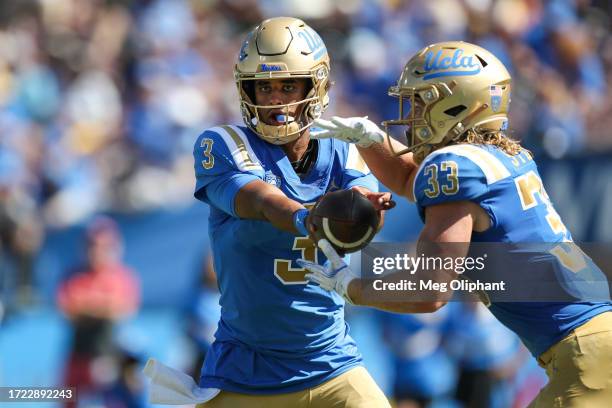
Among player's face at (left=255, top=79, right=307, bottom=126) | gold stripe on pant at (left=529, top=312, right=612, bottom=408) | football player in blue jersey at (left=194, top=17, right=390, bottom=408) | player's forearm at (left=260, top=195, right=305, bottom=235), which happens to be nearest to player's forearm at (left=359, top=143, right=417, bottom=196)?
football player in blue jersey at (left=194, top=17, right=390, bottom=408)

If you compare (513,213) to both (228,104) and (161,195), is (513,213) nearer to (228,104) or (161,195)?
(161,195)

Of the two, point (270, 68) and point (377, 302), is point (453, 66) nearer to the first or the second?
point (270, 68)

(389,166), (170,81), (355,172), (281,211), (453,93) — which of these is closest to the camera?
(281,211)

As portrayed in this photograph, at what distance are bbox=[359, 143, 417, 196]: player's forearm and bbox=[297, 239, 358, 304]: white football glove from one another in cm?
85

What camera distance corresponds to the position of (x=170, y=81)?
31.1 feet

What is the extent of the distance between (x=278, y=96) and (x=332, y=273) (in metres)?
0.89

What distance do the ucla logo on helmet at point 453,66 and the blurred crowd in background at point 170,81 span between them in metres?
4.63

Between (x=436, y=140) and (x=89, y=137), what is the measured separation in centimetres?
555

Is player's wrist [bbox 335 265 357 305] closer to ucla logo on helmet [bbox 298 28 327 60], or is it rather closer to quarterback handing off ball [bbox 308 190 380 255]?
quarterback handing off ball [bbox 308 190 380 255]

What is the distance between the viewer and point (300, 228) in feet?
12.5

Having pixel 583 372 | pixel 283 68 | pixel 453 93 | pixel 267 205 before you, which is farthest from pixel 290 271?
pixel 583 372

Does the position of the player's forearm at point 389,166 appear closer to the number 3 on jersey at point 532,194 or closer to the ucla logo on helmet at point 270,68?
the ucla logo on helmet at point 270,68

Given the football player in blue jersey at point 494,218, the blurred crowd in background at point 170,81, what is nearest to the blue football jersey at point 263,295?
→ the football player in blue jersey at point 494,218

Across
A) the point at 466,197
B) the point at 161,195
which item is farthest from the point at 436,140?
the point at 161,195
